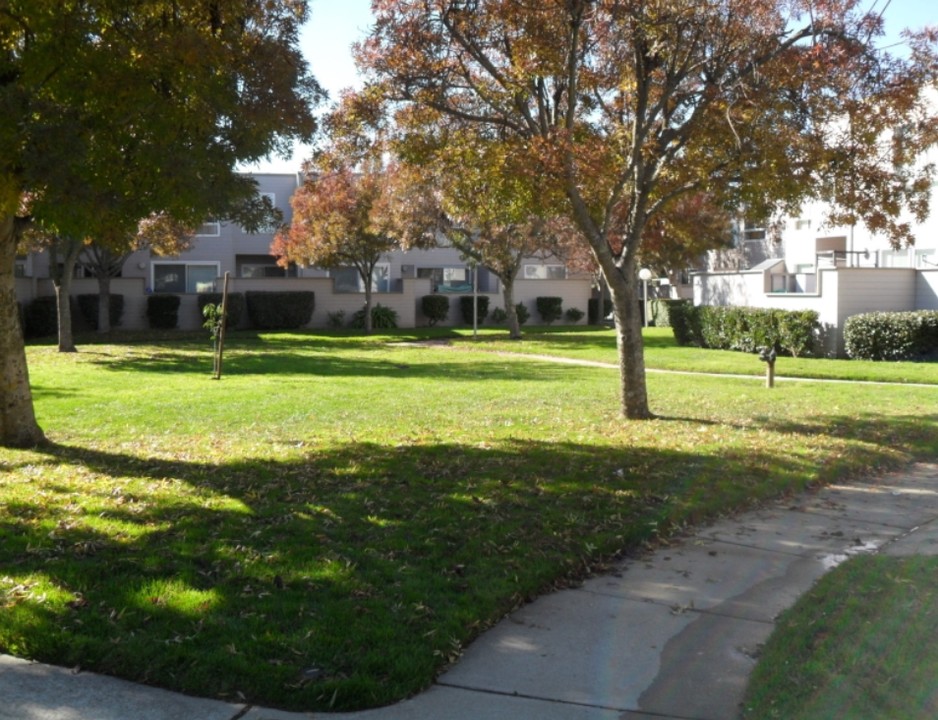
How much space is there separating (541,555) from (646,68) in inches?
287

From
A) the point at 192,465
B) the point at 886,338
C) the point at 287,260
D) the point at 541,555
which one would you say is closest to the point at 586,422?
the point at 192,465

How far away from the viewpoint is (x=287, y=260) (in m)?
34.5

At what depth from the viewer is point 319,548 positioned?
250 inches

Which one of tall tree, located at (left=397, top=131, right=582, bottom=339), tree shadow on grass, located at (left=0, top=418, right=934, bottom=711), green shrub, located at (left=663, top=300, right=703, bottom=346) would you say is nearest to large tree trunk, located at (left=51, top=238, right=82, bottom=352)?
tall tree, located at (left=397, top=131, right=582, bottom=339)

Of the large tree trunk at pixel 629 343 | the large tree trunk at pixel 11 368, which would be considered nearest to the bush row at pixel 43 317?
the large tree trunk at pixel 11 368

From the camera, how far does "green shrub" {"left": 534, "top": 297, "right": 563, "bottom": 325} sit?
4222cm

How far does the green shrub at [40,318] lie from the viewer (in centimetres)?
3222

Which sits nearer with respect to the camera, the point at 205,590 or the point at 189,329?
the point at 205,590

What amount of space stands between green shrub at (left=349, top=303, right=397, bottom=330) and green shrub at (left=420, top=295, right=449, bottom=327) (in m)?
1.79

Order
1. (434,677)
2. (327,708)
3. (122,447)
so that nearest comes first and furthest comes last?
(327,708)
(434,677)
(122,447)

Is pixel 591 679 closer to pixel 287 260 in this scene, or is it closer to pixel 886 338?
pixel 886 338

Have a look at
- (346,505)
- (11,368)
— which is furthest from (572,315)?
(346,505)

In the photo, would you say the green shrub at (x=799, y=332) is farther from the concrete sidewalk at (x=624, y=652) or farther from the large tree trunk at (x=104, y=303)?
the large tree trunk at (x=104, y=303)

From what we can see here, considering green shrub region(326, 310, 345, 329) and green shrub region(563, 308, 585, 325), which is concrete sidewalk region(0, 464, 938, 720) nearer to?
green shrub region(326, 310, 345, 329)
